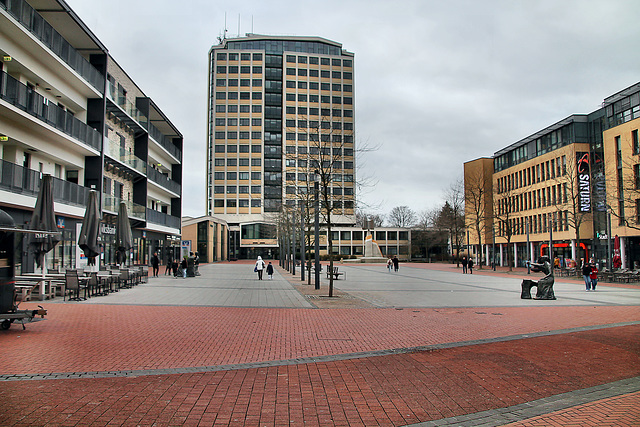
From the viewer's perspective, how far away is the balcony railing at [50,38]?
20.8 metres

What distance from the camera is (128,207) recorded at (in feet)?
120

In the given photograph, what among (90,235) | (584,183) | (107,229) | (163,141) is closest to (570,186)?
(584,183)

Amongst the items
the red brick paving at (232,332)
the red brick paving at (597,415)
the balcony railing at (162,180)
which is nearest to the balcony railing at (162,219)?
the balcony railing at (162,180)

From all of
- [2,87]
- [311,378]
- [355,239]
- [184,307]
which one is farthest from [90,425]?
[355,239]

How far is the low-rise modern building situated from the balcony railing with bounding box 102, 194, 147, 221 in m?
32.1

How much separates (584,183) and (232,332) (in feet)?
154

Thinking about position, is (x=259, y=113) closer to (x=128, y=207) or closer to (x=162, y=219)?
(x=162, y=219)

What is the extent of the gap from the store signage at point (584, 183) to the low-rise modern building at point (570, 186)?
3.3 inches

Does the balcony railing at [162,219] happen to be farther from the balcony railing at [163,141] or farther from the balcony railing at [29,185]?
the balcony railing at [29,185]

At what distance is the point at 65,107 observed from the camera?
92.5 feet

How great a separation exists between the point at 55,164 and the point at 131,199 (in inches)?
495

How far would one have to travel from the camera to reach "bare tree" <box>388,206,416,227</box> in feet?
397

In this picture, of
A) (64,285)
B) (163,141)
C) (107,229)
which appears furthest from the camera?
(163,141)

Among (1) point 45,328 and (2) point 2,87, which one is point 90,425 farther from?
(2) point 2,87
